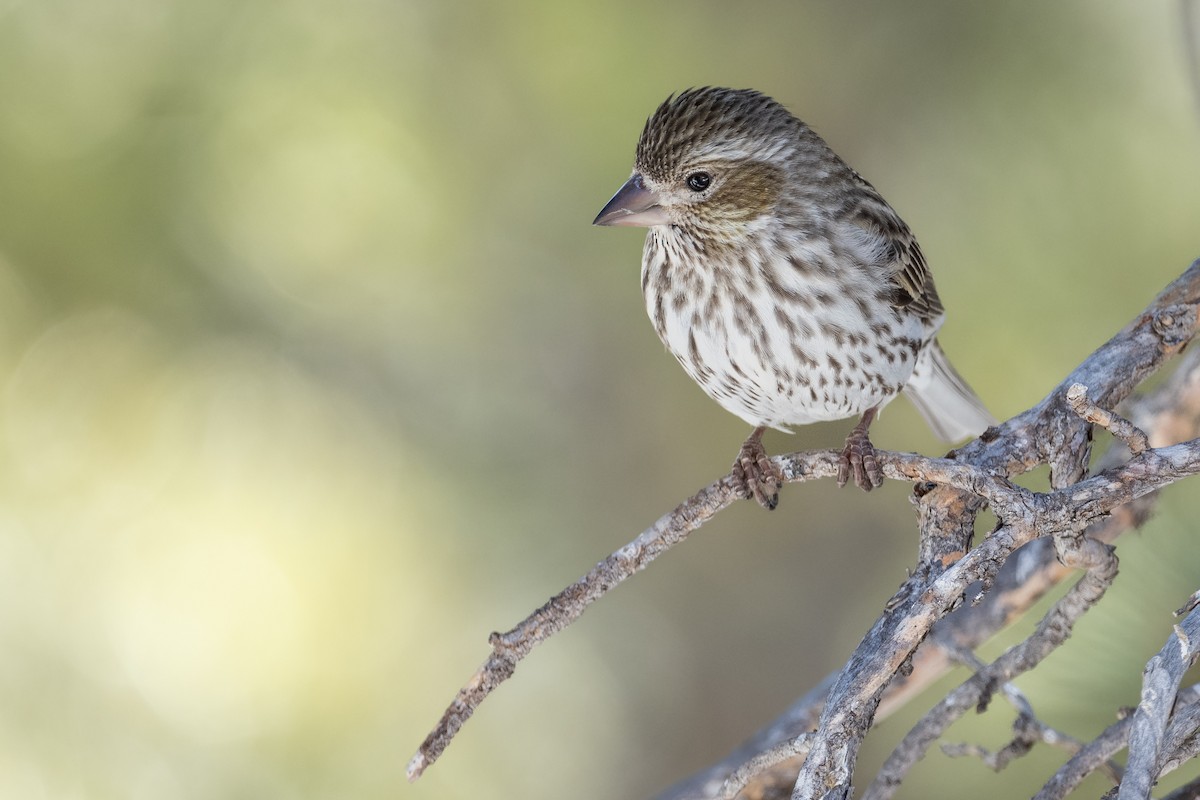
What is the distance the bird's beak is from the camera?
92.7 inches

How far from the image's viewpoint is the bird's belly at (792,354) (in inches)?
92.6

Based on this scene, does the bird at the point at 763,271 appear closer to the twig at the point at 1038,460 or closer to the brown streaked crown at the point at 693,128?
the brown streaked crown at the point at 693,128

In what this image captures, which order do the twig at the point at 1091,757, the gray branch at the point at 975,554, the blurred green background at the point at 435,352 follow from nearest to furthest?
the gray branch at the point at 975,554
the twig at the point at 1091,757
the blurred green background at the point at 435,352

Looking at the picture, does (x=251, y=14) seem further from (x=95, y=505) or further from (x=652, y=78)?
(x=95, y=505)

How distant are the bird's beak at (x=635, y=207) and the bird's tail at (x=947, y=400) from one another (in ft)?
2.66

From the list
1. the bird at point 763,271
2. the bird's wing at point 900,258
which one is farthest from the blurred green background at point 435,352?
the bird at point 763,271

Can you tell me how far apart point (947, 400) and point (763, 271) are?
779mm

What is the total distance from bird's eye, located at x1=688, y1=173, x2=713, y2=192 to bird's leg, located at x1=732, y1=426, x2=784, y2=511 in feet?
1.65

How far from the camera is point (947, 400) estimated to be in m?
2.95

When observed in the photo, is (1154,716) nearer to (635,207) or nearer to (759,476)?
(759,476)

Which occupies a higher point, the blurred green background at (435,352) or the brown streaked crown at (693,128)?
the blurred green background at (435,352)

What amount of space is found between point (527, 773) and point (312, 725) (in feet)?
2.82

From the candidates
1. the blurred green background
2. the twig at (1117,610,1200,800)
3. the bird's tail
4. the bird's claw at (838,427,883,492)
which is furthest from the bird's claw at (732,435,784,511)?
the blurred green background

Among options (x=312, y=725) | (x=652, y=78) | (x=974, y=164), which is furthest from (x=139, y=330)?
(x=974, y=164)
